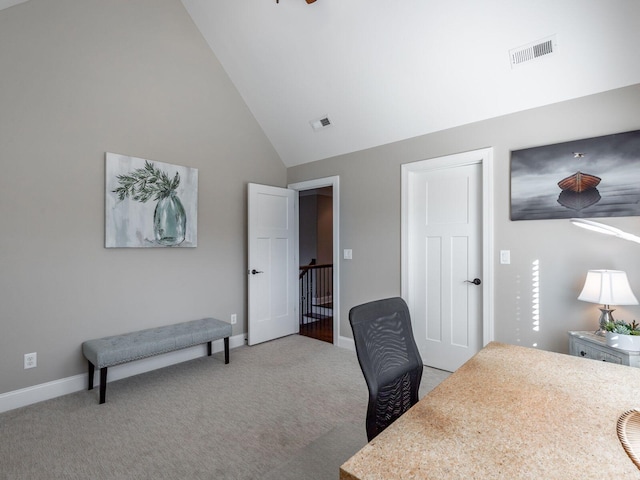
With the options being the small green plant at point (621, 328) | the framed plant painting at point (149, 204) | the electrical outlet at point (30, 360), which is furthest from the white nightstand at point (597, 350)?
the electrical outlet at point (30, 360)

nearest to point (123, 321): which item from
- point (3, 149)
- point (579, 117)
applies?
point (3, 149)

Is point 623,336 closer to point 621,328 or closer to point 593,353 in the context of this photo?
point 621,328

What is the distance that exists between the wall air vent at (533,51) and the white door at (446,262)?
0.92 metres

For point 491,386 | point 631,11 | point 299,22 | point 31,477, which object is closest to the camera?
point 491,386

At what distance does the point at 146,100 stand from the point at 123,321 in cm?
223

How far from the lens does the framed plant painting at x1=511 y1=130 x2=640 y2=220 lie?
7.83ft

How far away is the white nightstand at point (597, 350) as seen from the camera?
203 cm

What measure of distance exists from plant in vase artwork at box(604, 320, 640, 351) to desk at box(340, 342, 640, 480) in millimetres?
802

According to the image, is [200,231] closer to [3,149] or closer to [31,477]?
[3,149]

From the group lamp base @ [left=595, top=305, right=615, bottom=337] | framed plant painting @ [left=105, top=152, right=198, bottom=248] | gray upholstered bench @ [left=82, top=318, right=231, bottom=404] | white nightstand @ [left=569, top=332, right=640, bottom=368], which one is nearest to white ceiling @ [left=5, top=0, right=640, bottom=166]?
framed plant painting @ [left=105, top=152, right=198, bottom=248]

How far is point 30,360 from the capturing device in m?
2.68

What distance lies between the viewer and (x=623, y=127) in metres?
2.42

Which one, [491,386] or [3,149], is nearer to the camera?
[491,386]

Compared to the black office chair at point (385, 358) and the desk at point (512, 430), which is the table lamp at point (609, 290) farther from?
the black office chair at point (385, 358)
